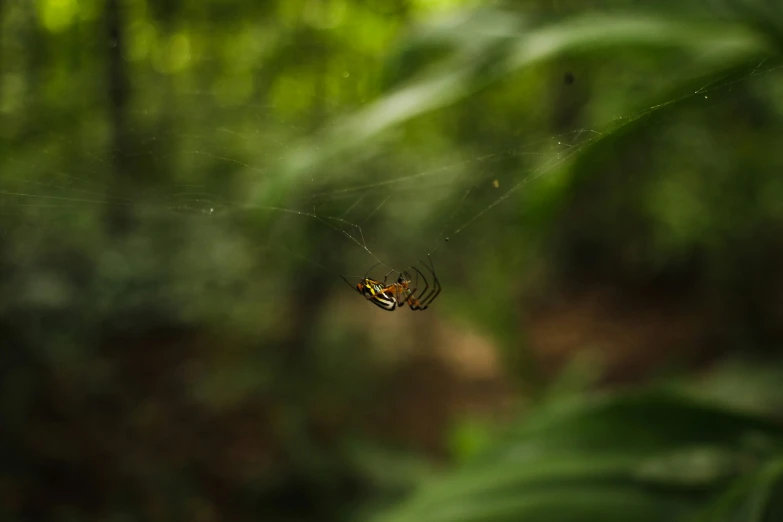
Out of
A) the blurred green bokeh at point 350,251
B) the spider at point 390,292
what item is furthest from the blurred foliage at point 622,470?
the spider at point 390,292

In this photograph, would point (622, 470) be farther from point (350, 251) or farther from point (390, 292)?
point (350, 251)

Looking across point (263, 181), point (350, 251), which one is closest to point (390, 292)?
point (263, 181)

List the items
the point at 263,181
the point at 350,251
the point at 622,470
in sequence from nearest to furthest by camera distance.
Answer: the point at 622,470 < the point at 263,181 < the point at 350,251

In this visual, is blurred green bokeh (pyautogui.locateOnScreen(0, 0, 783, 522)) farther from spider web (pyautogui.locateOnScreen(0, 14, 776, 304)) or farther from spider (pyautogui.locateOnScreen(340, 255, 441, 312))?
spider (pyautogui.locateOnScreen(340, 255, 441, 312))

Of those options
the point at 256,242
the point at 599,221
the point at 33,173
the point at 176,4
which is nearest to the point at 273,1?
the point at 176,4

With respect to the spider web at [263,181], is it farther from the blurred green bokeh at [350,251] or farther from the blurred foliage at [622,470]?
the blurred foliage at [622,470]

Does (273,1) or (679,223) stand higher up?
(273,1)

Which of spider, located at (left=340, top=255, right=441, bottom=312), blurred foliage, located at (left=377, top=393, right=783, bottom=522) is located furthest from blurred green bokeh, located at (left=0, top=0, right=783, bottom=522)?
spider, located at (left=340, top=255, right=441, bottom=312)

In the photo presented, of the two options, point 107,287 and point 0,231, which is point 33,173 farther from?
point 107,287
